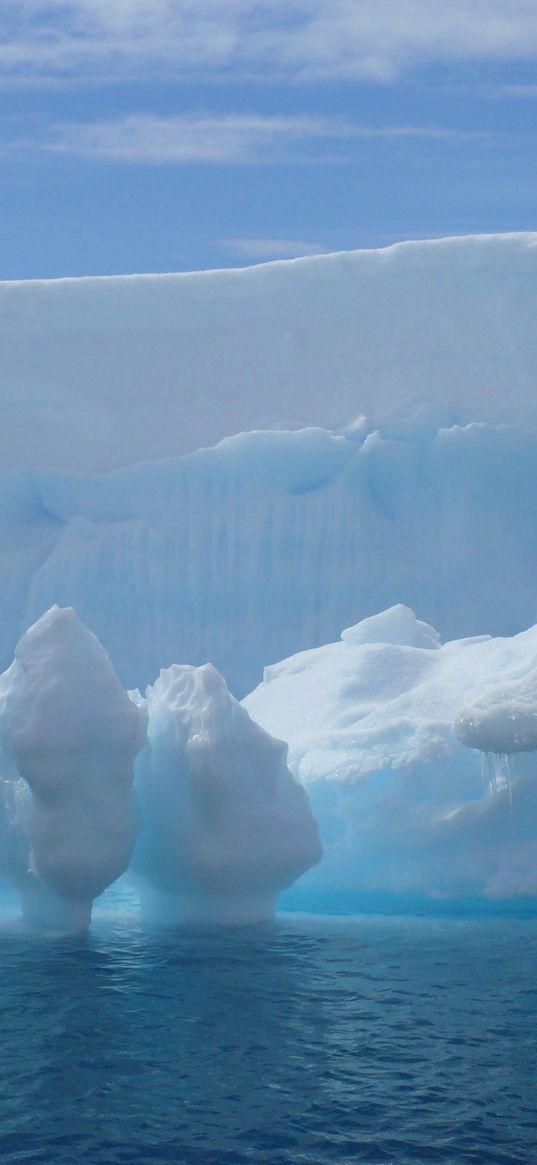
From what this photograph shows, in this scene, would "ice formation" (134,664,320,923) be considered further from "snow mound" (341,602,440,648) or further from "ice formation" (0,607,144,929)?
"snow mound" (341,602,440,648)

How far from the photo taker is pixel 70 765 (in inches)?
320

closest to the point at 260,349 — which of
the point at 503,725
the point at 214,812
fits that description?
the point at 503,725

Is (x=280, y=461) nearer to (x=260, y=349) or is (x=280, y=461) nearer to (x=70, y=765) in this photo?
(x=260, y=349)

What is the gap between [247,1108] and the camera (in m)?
5.40

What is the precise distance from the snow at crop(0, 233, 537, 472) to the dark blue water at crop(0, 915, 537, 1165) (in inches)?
312

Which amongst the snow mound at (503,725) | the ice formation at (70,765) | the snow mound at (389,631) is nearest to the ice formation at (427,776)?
the snow mound at (503,725)

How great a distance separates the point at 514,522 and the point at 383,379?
2157mm

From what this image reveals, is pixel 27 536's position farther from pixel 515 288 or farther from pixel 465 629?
pixel 515 288

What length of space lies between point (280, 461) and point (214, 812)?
685cm

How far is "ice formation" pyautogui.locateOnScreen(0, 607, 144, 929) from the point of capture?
8094 millimetres

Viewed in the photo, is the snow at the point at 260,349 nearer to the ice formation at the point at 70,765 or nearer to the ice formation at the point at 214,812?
the ice formation at the point at 214,812

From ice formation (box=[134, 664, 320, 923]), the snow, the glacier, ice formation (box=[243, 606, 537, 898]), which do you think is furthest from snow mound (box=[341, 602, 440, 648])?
the snow

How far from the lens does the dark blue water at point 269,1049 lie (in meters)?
5.07

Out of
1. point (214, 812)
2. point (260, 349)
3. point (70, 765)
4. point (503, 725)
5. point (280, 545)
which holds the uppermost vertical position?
point (260, 349)
